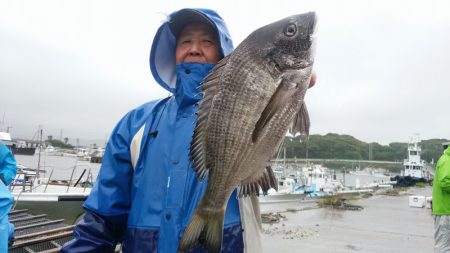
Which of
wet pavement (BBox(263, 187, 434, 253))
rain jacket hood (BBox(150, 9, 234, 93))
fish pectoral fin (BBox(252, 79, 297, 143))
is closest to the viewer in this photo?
fish pectoral fin (BBox(252, 79, 297, 143))

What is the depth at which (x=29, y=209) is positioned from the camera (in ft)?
31.9

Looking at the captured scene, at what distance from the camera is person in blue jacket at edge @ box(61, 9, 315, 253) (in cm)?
206

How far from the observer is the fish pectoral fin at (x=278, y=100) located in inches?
66.1

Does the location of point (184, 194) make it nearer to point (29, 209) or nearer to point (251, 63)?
point (251, 63)

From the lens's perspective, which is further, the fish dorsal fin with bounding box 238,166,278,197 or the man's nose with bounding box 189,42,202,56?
the man's nose with bounding box 189,42,202,56

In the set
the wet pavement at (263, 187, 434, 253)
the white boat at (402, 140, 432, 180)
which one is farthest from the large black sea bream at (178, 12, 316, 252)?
the white boat at (402, 140, 432, 180)

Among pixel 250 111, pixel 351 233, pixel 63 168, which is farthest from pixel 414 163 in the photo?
pixel 250 111

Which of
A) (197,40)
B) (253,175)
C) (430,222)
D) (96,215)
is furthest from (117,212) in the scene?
(430,222)

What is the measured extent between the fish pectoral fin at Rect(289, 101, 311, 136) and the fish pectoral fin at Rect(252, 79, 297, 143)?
0.40 ft

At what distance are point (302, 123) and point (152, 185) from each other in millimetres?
979

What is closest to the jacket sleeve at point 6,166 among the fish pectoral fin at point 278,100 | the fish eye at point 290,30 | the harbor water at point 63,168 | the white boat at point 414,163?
the fish pectoral fin at point 278,100

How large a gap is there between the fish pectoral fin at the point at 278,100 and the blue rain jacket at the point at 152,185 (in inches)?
24.4

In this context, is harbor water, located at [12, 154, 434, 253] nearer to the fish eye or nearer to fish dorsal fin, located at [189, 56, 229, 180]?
fish dorsal fin, located at [189, 56, 229, 180]

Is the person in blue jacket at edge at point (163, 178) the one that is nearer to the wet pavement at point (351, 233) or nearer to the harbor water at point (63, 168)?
the wet pavement at point (351, 233)
